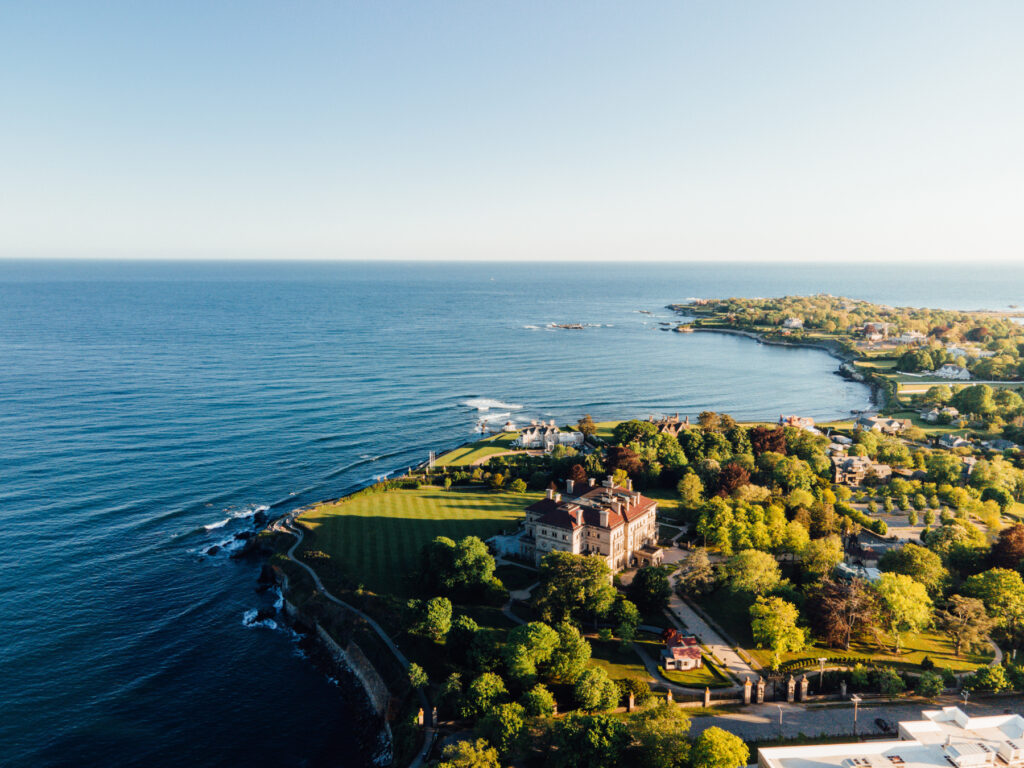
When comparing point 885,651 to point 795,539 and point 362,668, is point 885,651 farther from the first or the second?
point 362,668

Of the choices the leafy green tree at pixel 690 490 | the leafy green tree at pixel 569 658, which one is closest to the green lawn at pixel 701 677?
the leafy green tree at pixel 569 658

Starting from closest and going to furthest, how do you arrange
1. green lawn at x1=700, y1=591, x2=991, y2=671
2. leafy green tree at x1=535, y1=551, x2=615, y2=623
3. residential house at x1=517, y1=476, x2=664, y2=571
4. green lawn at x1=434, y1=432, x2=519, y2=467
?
green lawn at x1=700, y1=591, x2=991, y2=671, leafy green tree at x1=535, y1=551, x2=615, y2=623, residential house at x1=517, y1=476, x2=664, y2=571, green lawn at x1=434, y1=432, x2=519, y2=467

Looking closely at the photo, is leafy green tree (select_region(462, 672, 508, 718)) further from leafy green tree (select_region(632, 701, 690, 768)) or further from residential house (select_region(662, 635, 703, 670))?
residential house (select_region(662, 635, 703, 670))

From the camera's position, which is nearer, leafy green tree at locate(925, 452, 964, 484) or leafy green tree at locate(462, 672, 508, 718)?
leafy green tree at locate(462, 672, 508, 718)

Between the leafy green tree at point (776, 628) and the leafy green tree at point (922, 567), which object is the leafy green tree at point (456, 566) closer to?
the leafy green tree at point (776, 628)

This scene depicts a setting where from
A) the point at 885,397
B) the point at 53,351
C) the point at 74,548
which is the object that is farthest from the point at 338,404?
the point at 885,397

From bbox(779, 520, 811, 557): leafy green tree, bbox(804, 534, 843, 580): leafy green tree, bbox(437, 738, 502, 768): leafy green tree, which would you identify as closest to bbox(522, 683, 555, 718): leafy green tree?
bbox(437, 738, 502, 768): leafy green tree

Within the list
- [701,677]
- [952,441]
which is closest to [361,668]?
[701,677]
